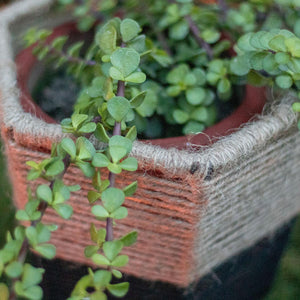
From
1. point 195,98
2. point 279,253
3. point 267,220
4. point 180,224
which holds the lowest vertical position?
point 279,253

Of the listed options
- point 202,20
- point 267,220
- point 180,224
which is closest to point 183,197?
point 180,224

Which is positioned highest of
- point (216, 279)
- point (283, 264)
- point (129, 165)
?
point (129, 165)

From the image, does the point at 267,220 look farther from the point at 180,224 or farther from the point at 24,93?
the point at 24,93

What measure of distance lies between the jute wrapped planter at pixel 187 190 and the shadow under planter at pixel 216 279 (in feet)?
0.09

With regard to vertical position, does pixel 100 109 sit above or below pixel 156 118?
above

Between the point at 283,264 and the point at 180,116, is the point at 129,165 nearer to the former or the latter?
the point at 180,116

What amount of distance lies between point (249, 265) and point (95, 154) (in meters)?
0.50

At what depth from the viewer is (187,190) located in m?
0.62

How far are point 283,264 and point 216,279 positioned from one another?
1.22 feet

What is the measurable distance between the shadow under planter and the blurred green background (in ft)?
0.41

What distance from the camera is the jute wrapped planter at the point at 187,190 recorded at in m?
0.60

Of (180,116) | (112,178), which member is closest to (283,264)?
(180,116)

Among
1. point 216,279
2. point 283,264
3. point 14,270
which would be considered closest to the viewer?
point 14,270

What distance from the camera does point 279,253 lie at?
0.98 meters
